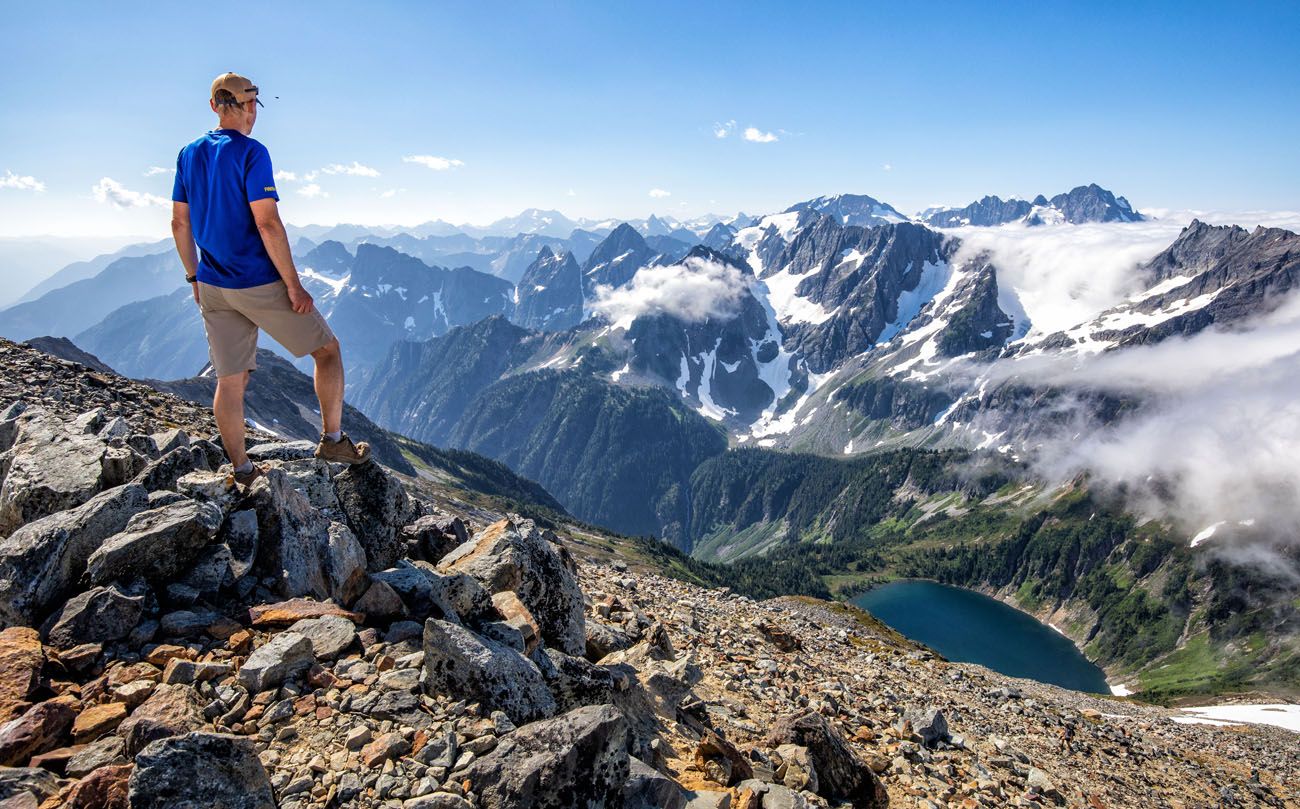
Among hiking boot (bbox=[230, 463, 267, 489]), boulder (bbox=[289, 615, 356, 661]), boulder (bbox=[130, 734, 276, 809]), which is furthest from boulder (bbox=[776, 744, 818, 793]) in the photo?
hiking boot (bbox=[230, 463, 267, 489])

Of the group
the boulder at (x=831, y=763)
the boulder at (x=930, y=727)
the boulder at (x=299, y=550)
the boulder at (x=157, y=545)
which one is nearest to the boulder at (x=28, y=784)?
the boulder at (x=157, y=545)

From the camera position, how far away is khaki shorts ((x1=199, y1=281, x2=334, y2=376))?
8938 mm

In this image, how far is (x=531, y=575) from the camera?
11.0 m

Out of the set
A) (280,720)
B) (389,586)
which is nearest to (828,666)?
(389,586)

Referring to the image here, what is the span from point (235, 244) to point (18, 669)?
5.37m

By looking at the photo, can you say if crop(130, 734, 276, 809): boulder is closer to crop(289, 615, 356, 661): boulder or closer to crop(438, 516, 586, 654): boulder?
crop(289, 615, 356, 661): boulder

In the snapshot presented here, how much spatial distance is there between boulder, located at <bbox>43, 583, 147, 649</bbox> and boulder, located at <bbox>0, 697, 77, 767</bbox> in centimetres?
126

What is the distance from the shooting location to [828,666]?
23.2 meters

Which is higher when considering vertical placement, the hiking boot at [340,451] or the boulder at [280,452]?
the hiking boot at [340,451]

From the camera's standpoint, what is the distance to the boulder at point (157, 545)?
7.67 m

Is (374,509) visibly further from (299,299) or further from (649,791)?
(649,791)

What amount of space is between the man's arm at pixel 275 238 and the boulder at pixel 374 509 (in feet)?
12.0

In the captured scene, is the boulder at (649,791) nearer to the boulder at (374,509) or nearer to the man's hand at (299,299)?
the boulder at (374,509)

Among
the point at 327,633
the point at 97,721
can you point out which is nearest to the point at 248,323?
the point at 327,633
